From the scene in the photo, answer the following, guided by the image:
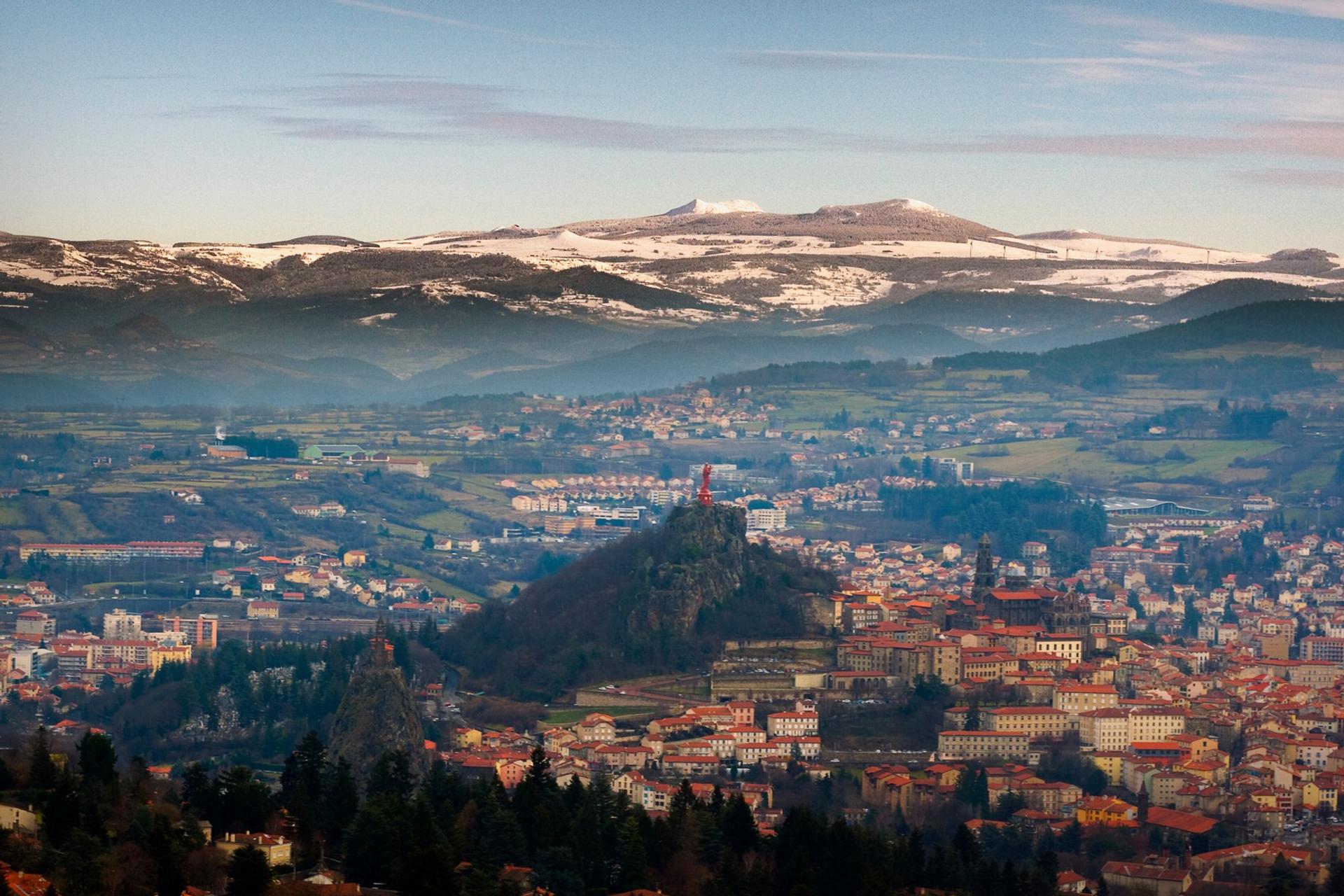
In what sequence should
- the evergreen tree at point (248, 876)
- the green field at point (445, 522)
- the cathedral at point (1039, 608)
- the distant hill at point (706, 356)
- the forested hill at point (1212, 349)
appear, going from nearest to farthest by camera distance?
the evergreen tree at point (248, 876)
the cathedral at point (1039, 608)
the green field at point (445, 522)
the forested hill at point (1212, 349)
the distant hill at point (706, 356)

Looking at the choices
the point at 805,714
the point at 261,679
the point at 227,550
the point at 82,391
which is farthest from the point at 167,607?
the point at 82,391

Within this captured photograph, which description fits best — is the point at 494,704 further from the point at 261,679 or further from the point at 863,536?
the point at 863,536

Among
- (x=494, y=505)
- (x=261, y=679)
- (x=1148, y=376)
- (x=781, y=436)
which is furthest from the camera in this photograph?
(x=1148, y=376)

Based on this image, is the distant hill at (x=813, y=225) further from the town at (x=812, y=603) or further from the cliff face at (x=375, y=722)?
the cliff face at (x=375, y=722)

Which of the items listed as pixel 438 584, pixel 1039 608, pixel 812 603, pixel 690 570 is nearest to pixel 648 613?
pixel 690 570

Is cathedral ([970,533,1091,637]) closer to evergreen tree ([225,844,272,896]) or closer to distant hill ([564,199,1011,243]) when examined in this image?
evergreen tree ([225,844,272,896])

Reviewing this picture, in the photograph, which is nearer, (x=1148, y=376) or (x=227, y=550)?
(x=227, y=550)

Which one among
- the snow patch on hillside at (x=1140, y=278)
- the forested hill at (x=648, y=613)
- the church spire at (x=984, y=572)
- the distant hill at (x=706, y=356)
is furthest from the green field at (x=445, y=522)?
the snow patch on hillside at (x=1140, y=278)

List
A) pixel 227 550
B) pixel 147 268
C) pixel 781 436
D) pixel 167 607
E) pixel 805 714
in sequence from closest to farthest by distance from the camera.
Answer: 1. pixel 805 714
2. pixel 167 607
3. pixel 227 550
4. pixel 781 436
5. pixel 147 268
